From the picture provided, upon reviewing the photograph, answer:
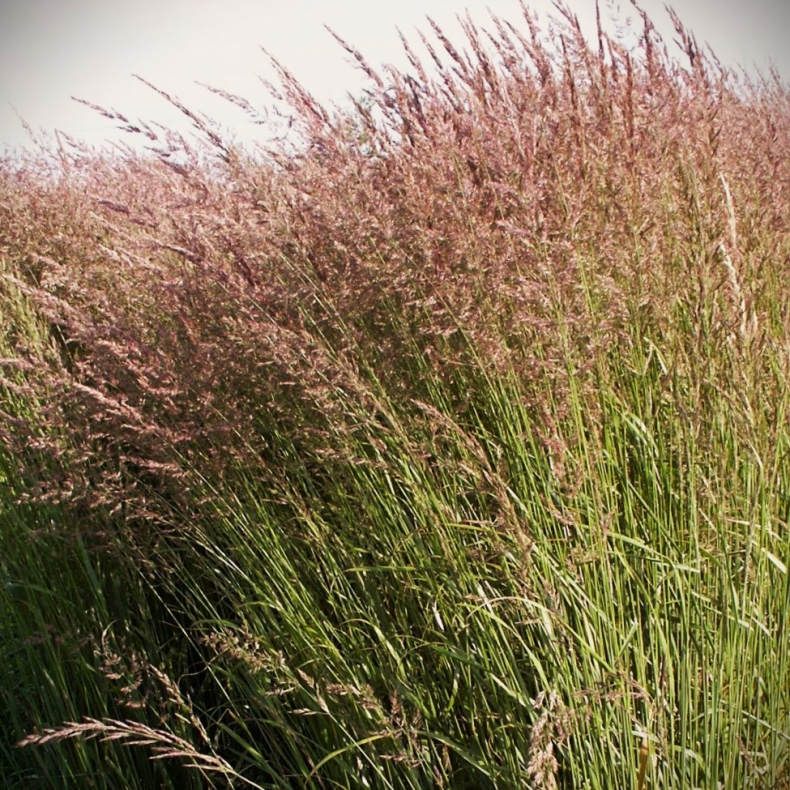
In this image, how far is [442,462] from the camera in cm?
167

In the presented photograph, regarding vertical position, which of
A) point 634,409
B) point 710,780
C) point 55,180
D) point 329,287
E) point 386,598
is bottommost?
point 710,780

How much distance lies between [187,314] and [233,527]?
0.60m

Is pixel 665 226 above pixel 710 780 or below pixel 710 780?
above

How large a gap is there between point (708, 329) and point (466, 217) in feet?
2.04

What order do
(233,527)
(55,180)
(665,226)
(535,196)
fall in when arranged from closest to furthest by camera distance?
(535,196) < (233,527) < (665,226) < (55,180)

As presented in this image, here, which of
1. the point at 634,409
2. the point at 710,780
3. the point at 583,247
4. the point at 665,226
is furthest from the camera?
the point at 665,226

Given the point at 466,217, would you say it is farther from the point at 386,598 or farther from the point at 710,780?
the point at 710,780

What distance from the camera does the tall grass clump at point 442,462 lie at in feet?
5.18

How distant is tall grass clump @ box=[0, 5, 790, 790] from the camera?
5.18ft

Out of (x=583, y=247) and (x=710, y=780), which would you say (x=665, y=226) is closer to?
(x=583, y=247)

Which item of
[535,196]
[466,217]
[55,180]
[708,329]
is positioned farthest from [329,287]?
[55,180]

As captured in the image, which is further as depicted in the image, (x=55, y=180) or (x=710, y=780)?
(x=55, y=180)

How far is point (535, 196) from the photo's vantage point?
5.89ft

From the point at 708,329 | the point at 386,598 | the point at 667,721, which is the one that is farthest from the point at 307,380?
the point at 667,721
